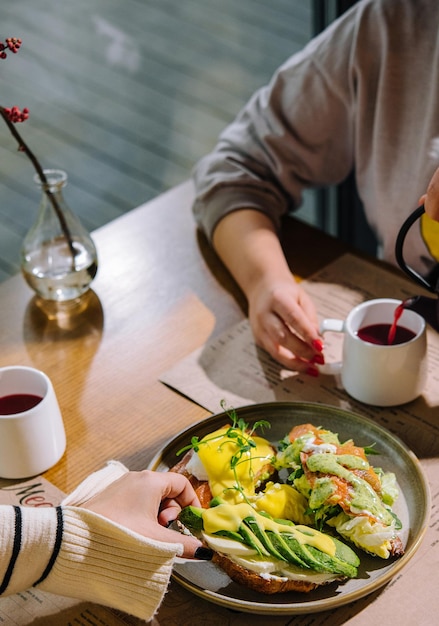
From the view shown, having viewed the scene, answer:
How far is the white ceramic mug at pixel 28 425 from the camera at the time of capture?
39.1 inches

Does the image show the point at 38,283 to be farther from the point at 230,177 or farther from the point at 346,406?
the point at 346,406

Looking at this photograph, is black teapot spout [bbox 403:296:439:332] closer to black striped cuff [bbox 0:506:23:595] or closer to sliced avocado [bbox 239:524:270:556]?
sliced avocado [bbox 239:524:270:556]

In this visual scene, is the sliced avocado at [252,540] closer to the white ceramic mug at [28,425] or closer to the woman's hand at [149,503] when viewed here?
the woman's hand at [149,503]

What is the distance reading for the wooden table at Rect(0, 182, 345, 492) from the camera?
111 cm

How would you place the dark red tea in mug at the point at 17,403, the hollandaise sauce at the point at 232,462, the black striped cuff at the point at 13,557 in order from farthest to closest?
the dark red tea in mug at the point at 17,403 < the hollandaise sauce at the point at 232,462 < the black striped cuff at the point at 13,557

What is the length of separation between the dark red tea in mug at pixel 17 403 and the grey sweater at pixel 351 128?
1.65 ft

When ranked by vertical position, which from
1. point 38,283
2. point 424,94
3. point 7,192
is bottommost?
point 7,192

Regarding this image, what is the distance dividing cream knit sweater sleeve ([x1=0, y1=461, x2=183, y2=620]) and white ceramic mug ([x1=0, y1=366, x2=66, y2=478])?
0.15m

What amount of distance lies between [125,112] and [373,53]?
1.28 metres

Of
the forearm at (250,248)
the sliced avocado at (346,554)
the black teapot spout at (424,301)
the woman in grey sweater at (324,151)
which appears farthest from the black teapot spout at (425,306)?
the sliced avocado at (346,554)

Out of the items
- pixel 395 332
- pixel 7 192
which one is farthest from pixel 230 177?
pixel 7 192

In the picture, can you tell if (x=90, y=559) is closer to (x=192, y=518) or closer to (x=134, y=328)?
(x=192, y=518)

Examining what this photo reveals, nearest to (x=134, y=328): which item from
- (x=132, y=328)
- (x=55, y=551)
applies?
(x=132, y=328)

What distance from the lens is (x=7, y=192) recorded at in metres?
2.35
